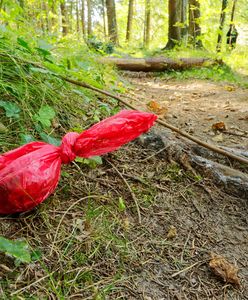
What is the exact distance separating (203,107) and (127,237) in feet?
8.06

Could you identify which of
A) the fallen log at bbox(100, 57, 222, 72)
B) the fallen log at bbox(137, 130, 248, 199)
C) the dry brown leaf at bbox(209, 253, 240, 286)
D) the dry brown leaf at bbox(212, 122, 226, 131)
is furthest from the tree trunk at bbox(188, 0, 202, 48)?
the dry brown leaf at bbox(209, 253, 240, 286)

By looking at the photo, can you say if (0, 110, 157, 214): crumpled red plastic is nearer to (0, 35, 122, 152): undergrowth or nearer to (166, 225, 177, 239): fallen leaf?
(0, 35, 122, 152): undergrowth

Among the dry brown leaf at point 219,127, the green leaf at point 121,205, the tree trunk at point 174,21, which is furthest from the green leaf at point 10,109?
the tree trunk at point 174,21

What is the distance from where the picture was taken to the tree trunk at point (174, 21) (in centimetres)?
816

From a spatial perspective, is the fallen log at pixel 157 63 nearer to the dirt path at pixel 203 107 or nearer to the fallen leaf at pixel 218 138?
the dirt path at pixel 203 107

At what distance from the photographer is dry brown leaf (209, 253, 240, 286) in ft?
3.76

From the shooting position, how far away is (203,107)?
3.39 m

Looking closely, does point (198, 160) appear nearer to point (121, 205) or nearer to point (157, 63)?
point (121, 205)

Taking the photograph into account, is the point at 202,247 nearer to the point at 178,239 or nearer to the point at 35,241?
the point at 178,239

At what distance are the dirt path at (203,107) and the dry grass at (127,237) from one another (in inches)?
30.3

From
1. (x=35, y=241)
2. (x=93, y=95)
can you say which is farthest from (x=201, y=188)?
(x=93, y=95)

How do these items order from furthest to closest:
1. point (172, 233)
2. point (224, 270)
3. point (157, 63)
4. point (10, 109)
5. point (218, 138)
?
point (157, 63) < point (218, 138) < point (10, 109) < point (172, 233) < point (224, 270)

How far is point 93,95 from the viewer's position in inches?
89.0

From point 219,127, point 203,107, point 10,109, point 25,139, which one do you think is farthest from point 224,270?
point 203,107
